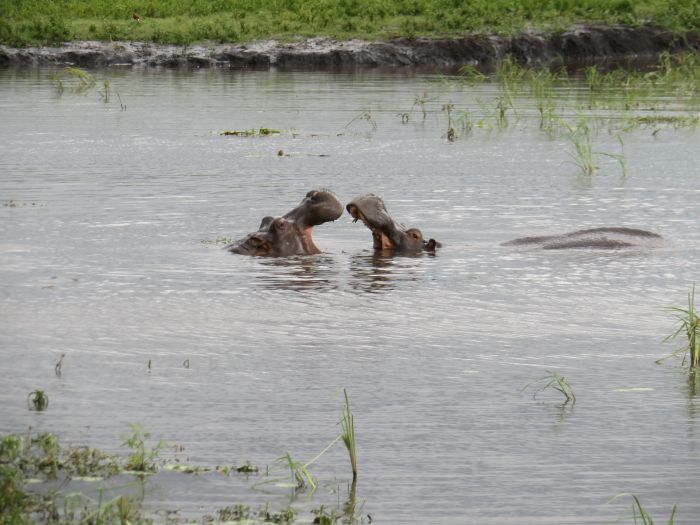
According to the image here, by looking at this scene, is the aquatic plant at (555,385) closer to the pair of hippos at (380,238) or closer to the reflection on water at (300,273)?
the reflection on water at (300,273)

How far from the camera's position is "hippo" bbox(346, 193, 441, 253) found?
32.5 feet

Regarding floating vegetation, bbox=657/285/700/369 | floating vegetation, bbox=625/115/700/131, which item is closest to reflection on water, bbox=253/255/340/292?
floating vegetation, bbox=657/285/700/369

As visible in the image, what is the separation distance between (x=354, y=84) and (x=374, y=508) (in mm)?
22942

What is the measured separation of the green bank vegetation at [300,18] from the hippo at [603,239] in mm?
24097

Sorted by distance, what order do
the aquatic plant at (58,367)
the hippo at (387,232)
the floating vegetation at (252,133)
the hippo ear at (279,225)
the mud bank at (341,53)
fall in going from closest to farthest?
the aquatic plant at (58,367) → the hippo at (387,232) → the hippo ear at (279,225) → the floating vegetation at (252,133) → the mud bank at (341,53)

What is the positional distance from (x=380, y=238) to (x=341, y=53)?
75.9ft

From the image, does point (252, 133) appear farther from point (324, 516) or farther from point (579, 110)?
point (324, 516)

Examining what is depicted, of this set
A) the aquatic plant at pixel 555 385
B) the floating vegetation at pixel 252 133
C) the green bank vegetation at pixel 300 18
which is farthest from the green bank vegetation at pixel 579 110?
the aquatic plant at pixel 555 385

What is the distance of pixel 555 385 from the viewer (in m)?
6.66

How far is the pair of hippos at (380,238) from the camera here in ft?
33.2

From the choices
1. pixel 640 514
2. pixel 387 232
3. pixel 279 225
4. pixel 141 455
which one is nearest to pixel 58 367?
pixel 141 455

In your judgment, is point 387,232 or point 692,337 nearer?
point 692,337

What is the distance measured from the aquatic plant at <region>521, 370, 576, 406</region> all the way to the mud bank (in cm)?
2634

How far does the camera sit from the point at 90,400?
6.46 meters
